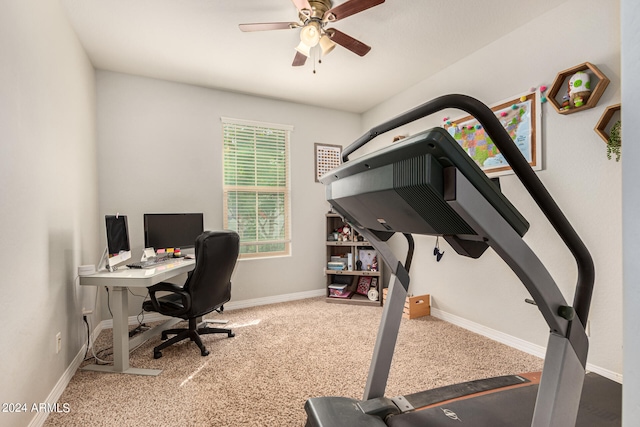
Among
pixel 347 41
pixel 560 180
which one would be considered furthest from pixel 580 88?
pixel 347 41

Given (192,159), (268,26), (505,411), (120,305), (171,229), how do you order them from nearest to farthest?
(505,411) < (268,26) < (120,305) < (171,229) < (192,159)

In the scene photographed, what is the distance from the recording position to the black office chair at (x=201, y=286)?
2461 mm

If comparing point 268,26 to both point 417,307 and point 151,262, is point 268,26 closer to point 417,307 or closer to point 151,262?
point 151,262

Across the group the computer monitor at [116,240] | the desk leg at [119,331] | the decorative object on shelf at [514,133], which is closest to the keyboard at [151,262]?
the computer monitor at [116,240]

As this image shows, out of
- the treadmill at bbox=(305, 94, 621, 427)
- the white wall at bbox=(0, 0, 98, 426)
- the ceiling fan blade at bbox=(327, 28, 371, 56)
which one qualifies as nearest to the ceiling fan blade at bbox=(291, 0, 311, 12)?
the ceiling fan blade at bbox=(327, 28, 371, 56)

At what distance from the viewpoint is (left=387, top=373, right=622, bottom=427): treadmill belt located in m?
1.29

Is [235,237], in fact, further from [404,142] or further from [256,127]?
[404,142]

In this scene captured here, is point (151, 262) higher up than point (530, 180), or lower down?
lower down

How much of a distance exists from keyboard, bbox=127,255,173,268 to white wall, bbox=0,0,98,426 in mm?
409

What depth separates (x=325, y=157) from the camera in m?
4.44

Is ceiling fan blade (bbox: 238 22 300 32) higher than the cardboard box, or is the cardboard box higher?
ceiling fan blade (bbox: 238 22 300 32)

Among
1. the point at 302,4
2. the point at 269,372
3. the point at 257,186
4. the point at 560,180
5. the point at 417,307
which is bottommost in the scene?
the point at 269,372

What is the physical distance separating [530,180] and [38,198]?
236cm

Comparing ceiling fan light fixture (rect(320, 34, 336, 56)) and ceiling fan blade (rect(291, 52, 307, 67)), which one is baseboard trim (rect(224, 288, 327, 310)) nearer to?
ceiling fan blade (rect(291, 52, 307, 67))
